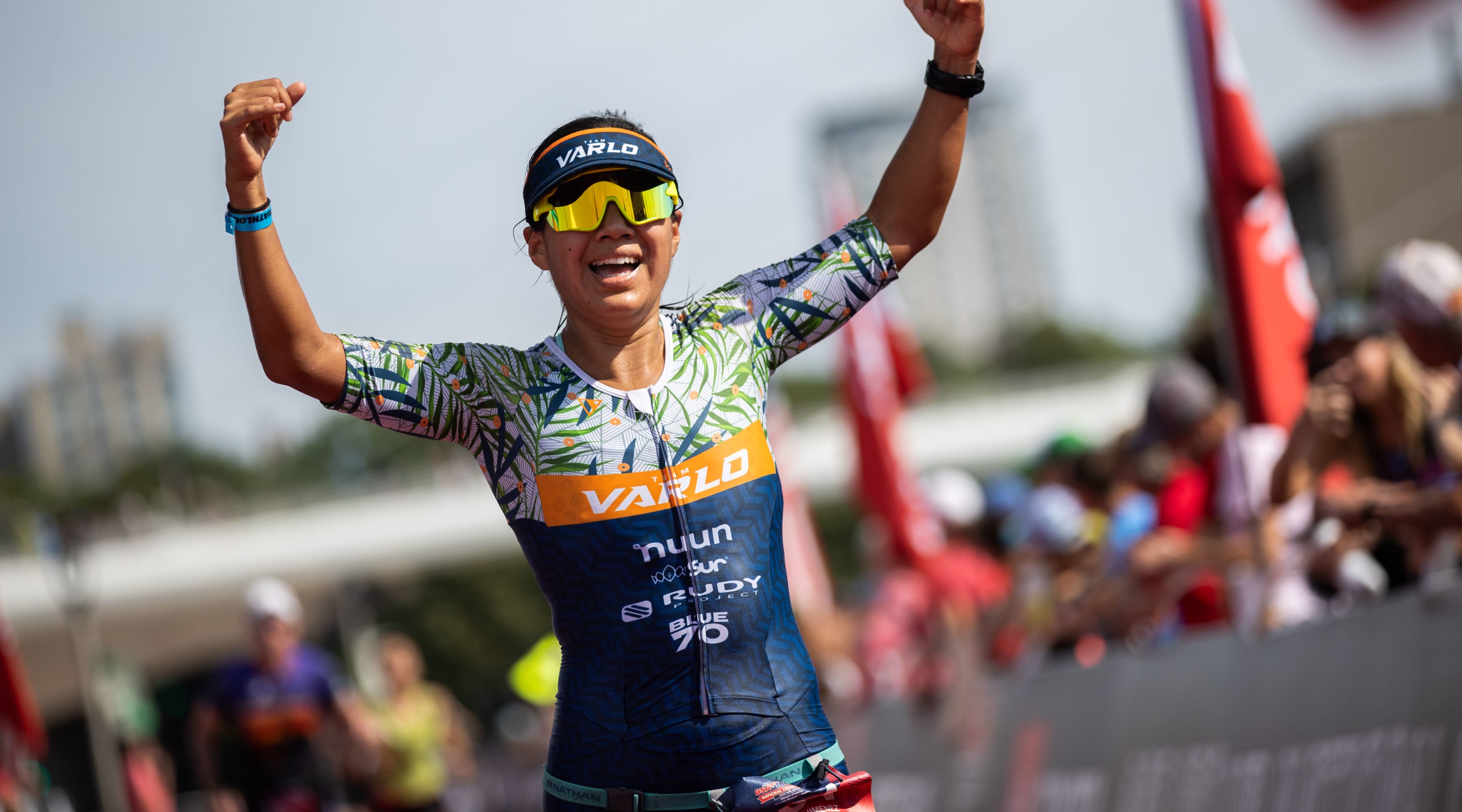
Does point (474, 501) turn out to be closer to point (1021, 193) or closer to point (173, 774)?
point (173, 774)

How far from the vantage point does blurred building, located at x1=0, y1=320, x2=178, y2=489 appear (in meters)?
67.4

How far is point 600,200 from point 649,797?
1.07 m

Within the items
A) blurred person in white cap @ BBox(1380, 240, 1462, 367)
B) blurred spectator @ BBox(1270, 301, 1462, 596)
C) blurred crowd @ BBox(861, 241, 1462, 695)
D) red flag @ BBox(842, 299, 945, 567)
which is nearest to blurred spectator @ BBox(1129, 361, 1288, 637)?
blurred crowd @ BBox(861, 241, 1462, 695)

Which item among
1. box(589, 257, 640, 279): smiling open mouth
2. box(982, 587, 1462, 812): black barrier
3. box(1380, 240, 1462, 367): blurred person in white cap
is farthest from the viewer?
box(1380, 240, 1462, 367): blurred person in white cap

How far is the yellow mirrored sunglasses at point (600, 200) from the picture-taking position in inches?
109

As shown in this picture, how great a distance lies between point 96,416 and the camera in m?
85.4

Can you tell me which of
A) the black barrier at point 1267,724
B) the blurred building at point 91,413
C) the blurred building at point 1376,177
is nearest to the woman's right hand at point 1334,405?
the black barrier at point 1267,724

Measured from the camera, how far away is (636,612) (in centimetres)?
265

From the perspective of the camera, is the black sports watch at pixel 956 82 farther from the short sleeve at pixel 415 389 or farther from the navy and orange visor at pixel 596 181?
the short sleeve at pixel 415 389

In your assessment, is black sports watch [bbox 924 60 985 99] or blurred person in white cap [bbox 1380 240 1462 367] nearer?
black sports watch [bbox 924 60 985 99]

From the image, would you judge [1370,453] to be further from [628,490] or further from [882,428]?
[882,428]

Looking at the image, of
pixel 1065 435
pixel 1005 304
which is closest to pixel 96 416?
pixel 1065 435

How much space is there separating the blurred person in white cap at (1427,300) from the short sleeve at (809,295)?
2.54 metres

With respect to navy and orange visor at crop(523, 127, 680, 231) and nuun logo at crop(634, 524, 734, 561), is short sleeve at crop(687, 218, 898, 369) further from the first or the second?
nuun logo at crop(634, 524, 734, 561)
